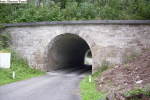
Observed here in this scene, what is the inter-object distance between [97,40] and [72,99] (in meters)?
6.10

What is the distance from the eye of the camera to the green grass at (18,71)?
368 inches

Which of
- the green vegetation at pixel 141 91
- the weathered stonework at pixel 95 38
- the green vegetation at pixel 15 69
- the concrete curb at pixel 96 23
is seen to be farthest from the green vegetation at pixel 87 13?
the green vegetation at pixel 141 91

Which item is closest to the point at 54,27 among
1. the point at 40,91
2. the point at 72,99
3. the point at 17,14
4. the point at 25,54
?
the point at 25,54

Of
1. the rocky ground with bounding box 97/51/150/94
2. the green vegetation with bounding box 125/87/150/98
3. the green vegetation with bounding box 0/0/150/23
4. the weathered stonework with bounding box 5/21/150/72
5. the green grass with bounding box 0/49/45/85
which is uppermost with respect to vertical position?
the green vegetation with bounding box 0/0/150/23

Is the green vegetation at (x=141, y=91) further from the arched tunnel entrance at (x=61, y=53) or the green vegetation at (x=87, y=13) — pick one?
the arched tunnel entrance at (x=61, y=53)

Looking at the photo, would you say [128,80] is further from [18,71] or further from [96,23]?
[18,71]

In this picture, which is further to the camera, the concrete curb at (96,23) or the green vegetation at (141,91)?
the concrete curb at (96,23)

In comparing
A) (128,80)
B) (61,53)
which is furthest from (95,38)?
(61,53)

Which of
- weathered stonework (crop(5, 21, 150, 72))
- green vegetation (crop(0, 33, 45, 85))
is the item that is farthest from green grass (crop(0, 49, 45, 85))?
weathered stonework (crop(5, 21, 150, 72))

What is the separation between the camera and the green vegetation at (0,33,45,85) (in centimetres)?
952

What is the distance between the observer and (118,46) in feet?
36.8

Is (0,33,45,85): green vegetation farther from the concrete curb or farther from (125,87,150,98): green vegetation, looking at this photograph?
(125,87,150,98): green vegetation

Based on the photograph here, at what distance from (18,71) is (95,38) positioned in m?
5.36

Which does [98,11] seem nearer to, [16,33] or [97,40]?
[97,40]
